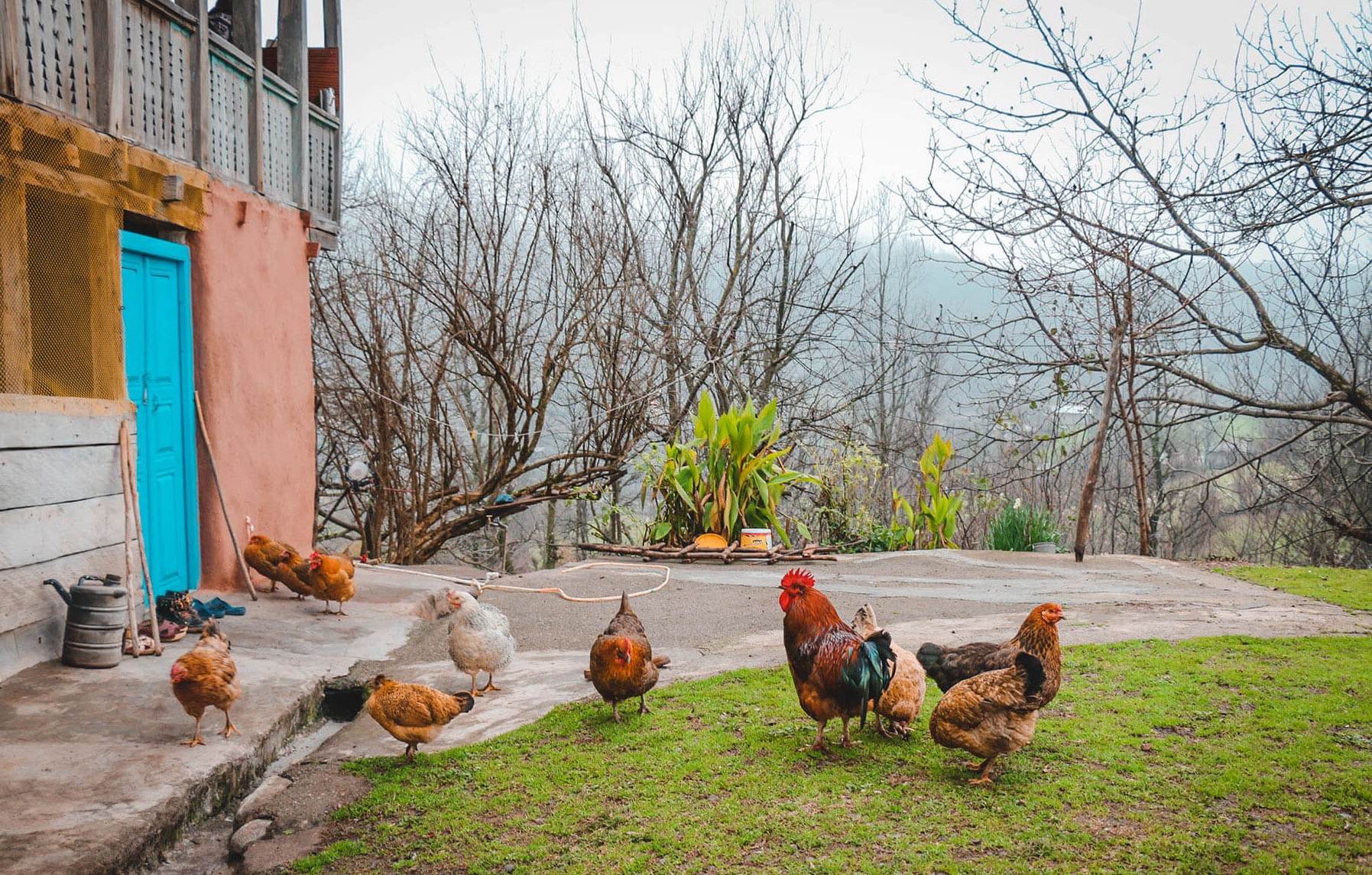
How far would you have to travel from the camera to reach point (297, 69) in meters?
8.27

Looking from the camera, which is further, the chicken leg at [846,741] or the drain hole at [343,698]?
the drain hole at [343,698]

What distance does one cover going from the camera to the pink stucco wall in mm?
7000

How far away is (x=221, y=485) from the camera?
7070 mm

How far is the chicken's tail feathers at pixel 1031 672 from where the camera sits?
3.43 m

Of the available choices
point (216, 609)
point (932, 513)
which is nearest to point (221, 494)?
point (216, 609)

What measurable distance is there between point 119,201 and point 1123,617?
7.43 m

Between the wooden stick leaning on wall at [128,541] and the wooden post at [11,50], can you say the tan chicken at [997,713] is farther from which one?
the wooden post at [11,50]

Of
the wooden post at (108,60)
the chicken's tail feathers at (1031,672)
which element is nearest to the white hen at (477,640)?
the chicken's tail feathers at (1031,672)

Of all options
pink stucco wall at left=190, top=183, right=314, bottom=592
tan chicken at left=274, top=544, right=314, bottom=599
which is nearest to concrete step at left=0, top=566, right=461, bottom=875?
tan chicken at left=274, top=544, right=314, bottom=599

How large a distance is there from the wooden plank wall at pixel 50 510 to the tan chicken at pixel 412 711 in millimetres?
2288

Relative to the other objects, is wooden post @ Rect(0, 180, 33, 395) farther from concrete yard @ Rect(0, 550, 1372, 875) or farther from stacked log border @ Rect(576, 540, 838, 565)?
stacked log border @ Rect(576, 540, 838, 565)

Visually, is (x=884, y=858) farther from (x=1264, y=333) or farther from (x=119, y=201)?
(x=1264, y=333)

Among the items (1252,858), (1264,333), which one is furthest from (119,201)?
(1264,333)

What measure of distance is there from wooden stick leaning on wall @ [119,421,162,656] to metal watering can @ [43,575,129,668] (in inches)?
9.8
